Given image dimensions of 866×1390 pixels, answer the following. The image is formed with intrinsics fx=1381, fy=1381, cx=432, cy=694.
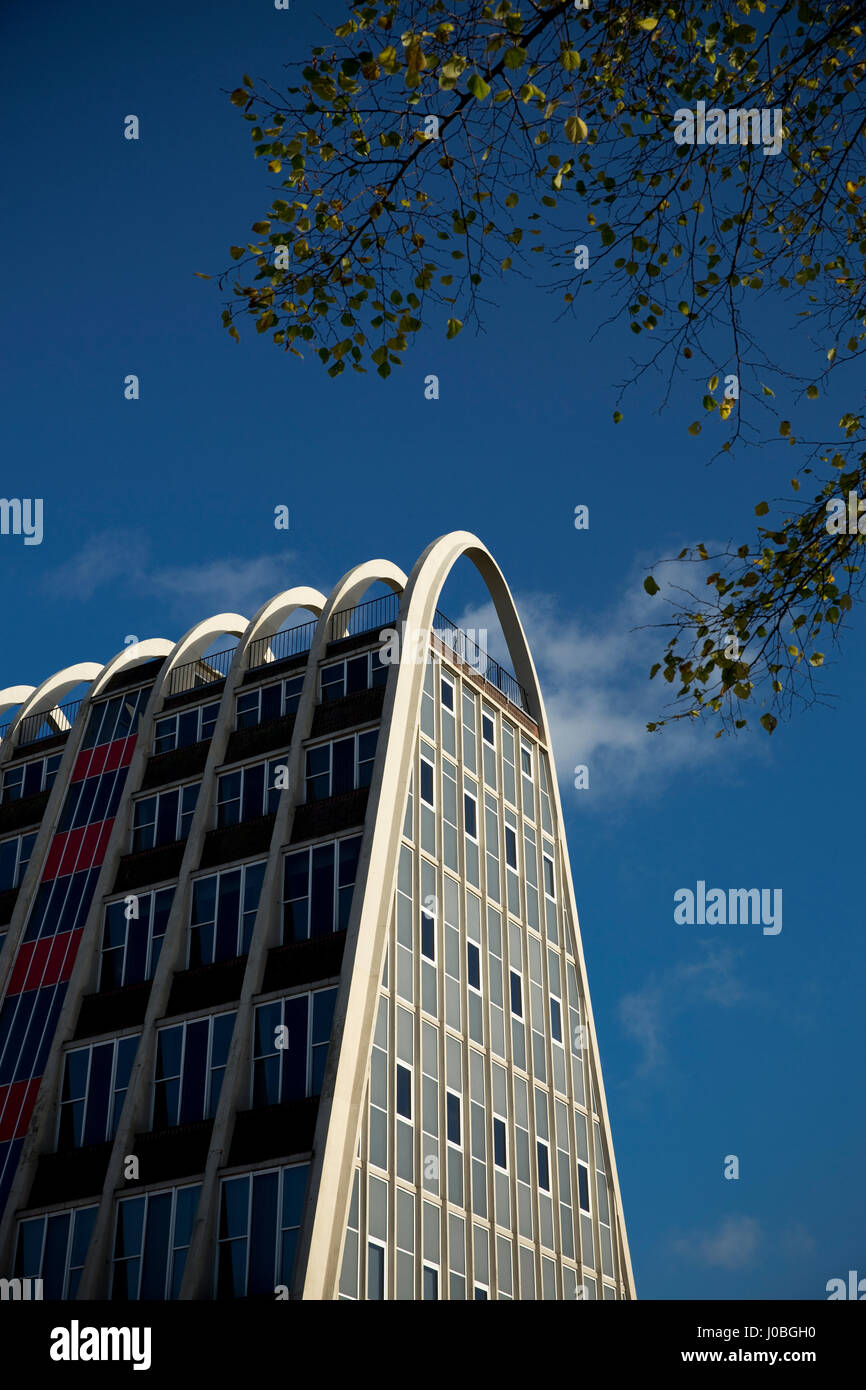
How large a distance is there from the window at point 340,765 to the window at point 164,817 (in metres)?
4.41

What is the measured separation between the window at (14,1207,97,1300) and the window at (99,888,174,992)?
6.75m

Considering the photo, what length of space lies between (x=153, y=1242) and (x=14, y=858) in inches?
645

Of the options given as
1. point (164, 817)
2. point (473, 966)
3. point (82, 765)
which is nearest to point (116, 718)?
point (82, 765)

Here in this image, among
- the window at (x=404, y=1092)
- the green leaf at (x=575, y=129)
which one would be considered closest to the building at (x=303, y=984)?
the window at (x=404, y=1092)

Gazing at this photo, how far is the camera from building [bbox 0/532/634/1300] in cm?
3391

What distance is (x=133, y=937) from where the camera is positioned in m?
40.8

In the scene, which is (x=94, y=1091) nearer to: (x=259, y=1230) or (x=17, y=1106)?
(x=17, y=1106)

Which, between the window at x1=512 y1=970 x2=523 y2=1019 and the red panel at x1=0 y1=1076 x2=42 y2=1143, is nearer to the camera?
the red panel at x1=0 y1=1076 x2=42 y2=1143

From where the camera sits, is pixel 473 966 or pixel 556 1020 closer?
pixel 473 966

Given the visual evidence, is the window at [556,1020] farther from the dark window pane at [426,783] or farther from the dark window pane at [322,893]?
the dark window pane at [322,893]

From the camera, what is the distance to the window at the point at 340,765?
40.3 meters

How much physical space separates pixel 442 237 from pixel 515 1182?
3287 cm

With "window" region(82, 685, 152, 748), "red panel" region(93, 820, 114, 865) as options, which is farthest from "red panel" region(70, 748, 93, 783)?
"red panel" region(93, 820, 114, 865)

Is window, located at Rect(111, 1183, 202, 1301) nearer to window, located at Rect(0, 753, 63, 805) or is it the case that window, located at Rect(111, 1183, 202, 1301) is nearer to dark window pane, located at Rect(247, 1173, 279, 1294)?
dark window pane, located at Rect(247, 1173, 279, 1294)
